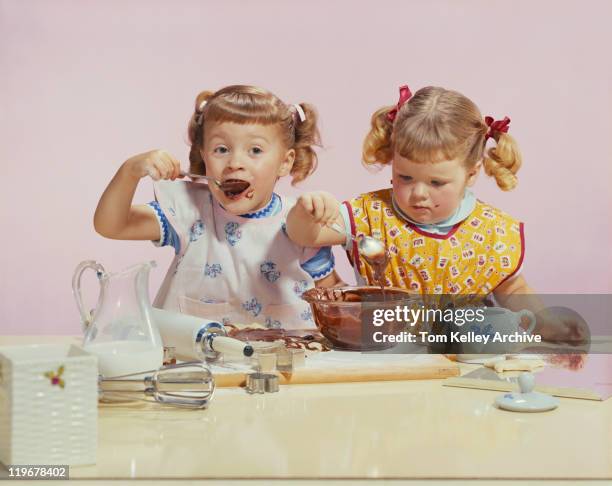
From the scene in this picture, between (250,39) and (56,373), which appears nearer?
(56,373)

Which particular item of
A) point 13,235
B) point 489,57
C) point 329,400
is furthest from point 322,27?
point 329,400

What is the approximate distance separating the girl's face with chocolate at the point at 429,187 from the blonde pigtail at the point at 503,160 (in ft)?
0.19

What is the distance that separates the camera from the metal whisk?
3.47 ft

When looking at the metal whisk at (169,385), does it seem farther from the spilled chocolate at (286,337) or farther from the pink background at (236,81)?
the pink background at (236,81)

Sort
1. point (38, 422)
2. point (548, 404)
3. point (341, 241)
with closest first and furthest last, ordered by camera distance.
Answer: point (38, 422) < point (548, 404) < point (341, 241)

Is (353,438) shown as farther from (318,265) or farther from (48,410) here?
(318,265)

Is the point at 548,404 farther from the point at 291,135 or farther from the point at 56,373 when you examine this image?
the point at 291,135

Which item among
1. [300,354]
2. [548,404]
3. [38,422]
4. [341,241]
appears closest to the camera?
[38,422]

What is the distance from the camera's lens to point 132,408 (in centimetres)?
106

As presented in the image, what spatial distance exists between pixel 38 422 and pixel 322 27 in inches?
40.1

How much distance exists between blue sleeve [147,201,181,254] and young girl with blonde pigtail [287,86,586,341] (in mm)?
201

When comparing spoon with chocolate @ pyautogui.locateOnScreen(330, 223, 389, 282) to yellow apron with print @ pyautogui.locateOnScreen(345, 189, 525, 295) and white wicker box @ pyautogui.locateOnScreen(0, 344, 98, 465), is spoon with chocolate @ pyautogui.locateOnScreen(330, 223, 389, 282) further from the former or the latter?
white wicker box @ pyautogui.locateOnScreen(0, 344, 98, 465)

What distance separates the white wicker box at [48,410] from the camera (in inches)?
33.8

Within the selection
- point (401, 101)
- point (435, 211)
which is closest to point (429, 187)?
point (435, 211)
